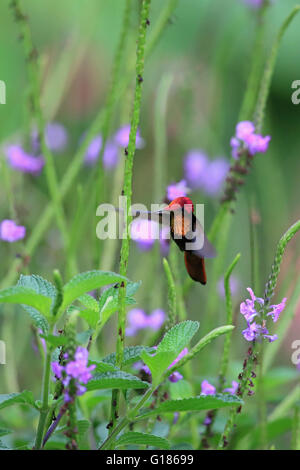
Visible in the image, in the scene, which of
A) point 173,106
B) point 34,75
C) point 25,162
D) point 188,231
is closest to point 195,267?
point 188,231

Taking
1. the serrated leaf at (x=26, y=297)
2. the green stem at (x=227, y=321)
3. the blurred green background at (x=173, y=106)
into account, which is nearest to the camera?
the serrated leaf at (x=26, y=297)

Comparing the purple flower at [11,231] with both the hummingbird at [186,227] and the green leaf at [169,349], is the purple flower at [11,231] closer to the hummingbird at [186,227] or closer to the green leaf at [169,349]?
the hummingbird at [186,227]

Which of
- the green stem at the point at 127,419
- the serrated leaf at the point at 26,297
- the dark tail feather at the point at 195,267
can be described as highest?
the dark tail feather at the point at 195,267

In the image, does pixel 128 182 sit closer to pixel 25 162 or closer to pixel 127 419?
pixel 127 419

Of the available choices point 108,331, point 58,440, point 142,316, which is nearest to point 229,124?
point 108,331

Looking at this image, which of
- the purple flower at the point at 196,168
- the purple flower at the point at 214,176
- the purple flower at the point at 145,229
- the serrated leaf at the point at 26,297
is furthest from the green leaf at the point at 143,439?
the purple flower at the point at 214,176
